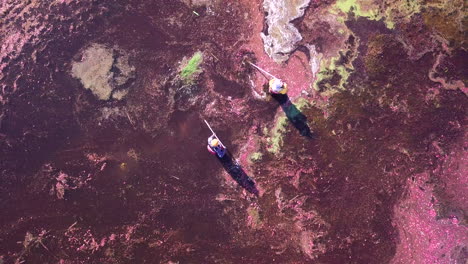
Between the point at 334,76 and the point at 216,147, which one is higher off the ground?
the point at 216,147

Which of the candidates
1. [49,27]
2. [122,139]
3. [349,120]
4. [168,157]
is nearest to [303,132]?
[349,120]

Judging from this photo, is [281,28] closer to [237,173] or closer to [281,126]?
[281,126]

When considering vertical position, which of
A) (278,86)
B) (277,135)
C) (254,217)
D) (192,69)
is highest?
(192,69)

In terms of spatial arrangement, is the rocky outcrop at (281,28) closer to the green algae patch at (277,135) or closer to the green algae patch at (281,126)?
the green algae patch at (281,126)

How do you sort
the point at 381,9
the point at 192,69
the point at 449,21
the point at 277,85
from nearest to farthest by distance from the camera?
the point at 277,85 → the point at 449,21 → the point at 381,9 → the point at 192,69

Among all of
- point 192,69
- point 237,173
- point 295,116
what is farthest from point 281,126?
point 192,69

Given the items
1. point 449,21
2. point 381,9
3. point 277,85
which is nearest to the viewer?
point 277,85

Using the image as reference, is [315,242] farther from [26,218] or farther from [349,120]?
[26,218]
